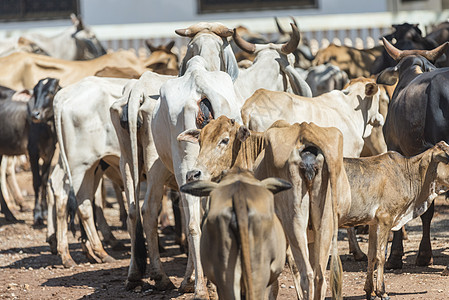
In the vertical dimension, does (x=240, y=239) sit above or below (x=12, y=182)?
above

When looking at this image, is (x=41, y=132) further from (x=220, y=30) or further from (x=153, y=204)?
(x=220, y=30)

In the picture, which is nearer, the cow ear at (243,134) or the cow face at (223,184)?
the cow face at (223,184)

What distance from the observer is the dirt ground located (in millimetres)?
8602

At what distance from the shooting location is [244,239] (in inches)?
221

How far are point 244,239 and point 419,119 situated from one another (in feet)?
13.8

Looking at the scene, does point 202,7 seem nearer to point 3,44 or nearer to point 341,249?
point 3,44

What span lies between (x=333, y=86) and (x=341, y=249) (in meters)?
4.47

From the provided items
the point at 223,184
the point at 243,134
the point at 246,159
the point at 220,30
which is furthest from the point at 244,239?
the point at 220,30

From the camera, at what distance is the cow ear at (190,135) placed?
7.25 meters

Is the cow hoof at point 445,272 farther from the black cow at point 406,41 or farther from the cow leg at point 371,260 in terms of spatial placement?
the black cow at point 406,41

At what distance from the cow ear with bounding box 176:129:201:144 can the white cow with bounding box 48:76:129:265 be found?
3424mm

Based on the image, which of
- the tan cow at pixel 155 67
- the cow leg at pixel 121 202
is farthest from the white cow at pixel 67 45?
the cow leg at pixel 121 202

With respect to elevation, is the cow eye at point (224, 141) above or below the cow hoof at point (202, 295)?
above

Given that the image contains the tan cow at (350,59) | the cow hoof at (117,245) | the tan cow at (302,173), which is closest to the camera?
the tan cow at (302,173)
